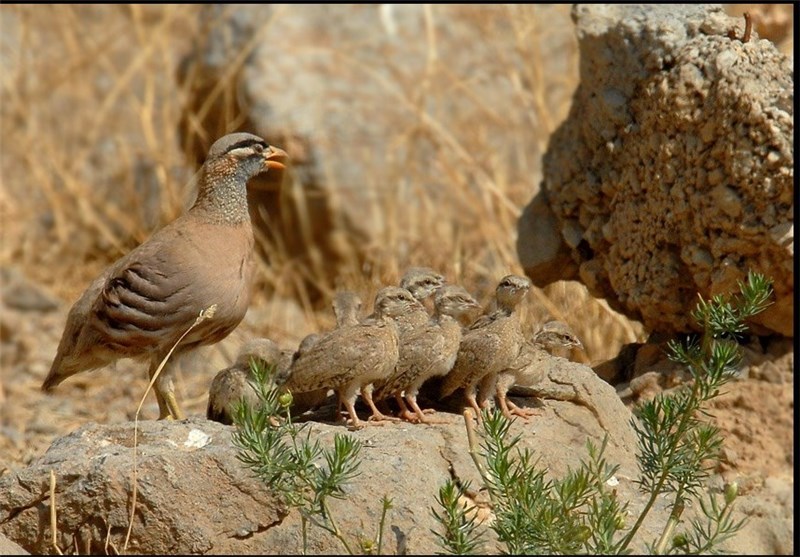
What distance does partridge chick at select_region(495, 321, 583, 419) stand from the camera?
6.10 meters

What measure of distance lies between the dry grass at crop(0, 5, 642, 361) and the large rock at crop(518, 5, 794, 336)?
1664 mm

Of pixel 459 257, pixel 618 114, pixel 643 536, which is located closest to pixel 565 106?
pixel 459 257

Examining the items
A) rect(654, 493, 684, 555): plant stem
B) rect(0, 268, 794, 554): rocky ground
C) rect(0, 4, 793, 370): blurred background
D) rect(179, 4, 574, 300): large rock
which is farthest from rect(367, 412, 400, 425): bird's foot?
rect(179, 4, 574, 300): large rock

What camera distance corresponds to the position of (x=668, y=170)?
6848 millimetres

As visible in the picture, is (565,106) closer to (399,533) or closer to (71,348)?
(71,348)

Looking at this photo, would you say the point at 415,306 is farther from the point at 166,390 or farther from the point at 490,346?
the point at 166,390

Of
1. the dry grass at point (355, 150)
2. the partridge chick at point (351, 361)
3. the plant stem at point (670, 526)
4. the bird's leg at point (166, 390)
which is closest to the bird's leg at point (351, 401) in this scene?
the partridge chick at point (351, 361)

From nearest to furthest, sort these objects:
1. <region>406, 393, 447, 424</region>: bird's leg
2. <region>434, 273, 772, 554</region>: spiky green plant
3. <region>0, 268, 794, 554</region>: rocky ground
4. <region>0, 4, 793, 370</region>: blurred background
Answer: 1. <region>434, 273, 772, 554</region>: spiky green plant
2. <region>406, 393, 447, 424</region>: bird's leg
3. <region>0, 268, 794, 554</region>: rocky ground
4. <region>0, 4, 793, 370</region>: blurred background

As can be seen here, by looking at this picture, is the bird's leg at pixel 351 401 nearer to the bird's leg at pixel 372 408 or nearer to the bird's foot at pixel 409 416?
the bird's leg at pixel 372 408

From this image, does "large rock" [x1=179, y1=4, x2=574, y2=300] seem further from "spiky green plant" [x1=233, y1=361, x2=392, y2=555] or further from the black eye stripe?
"spiky green plant" [x1=233, y1=361, x2=392, y2=555]

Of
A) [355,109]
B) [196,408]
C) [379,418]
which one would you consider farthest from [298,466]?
[355,109]

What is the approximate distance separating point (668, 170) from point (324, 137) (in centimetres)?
618

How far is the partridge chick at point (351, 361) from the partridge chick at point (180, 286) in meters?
0.81

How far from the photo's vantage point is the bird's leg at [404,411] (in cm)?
600
